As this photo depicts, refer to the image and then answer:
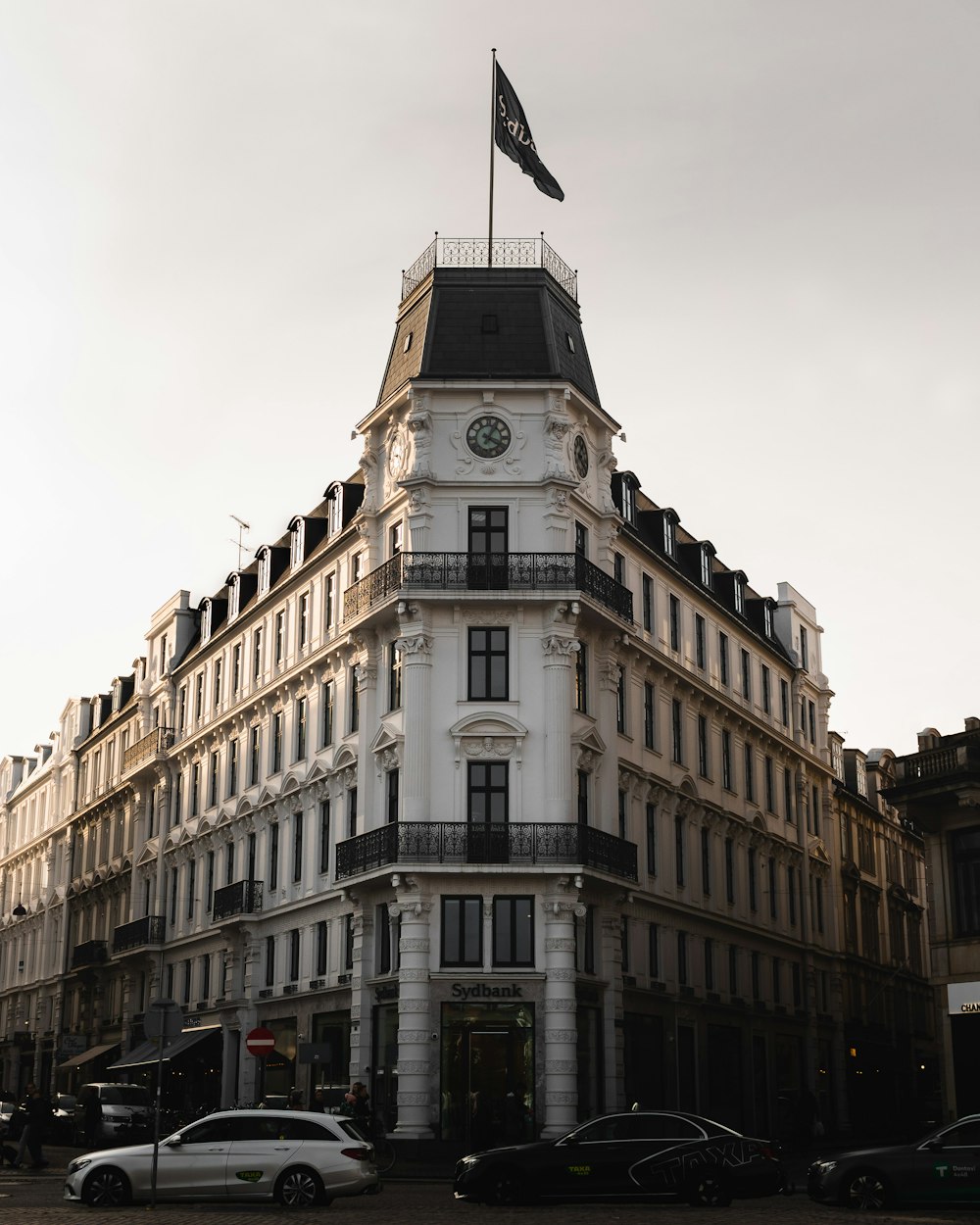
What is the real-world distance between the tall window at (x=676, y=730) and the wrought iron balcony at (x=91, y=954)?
30441 millimetres

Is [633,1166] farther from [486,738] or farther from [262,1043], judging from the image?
[486,738]

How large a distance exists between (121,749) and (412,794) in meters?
36.2

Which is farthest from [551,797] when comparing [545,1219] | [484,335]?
[545,1219]

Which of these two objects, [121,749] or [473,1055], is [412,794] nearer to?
[473,1055]

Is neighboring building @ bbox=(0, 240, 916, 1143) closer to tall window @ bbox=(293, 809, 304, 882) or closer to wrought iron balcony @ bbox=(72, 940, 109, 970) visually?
tall window @ bbox=(293, 809, 304, 882)

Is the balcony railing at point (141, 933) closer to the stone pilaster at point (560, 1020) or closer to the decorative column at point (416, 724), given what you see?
the decorative column at point (416, 724)

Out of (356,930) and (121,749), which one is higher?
(121,749)

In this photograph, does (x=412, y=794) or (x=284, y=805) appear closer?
(x=412, y=794)

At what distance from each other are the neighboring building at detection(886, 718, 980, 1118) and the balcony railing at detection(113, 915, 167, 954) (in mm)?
33908

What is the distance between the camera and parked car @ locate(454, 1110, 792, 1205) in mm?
25875

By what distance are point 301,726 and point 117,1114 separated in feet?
43.7

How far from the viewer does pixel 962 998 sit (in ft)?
124

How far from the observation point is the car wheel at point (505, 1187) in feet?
85.7

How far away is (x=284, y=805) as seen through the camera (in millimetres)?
52188
